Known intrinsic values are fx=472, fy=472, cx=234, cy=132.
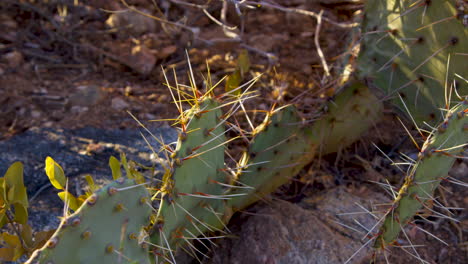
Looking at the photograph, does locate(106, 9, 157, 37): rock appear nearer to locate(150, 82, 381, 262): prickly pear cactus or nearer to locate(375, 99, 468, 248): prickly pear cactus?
locate(150, 82, 381, 262): prickly pear cactus

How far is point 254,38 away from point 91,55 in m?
0.99

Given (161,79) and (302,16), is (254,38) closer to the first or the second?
(302,16)

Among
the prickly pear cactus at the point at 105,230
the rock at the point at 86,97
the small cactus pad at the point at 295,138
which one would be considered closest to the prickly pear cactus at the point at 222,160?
the small cactus pad at the point at 295,138

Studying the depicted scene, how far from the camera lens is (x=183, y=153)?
4.14 ft

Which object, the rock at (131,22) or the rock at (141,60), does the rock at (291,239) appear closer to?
the rock at (141,60)

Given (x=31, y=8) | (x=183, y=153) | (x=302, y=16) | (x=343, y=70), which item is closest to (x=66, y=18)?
(x=31, y=8)

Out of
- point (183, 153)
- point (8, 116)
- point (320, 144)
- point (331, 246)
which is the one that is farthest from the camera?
point (8, 116)

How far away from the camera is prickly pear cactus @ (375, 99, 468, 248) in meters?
1.27

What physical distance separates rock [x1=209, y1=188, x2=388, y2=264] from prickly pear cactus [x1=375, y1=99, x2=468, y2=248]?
362 millimetres

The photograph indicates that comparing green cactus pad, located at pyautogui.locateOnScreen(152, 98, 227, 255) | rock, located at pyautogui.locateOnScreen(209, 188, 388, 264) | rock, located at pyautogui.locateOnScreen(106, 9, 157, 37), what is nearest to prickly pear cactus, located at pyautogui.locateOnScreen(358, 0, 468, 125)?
rock, located at pyautogui.locateOnScreen(209, 188, 388, 264)

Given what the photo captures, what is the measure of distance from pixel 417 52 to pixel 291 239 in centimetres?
80

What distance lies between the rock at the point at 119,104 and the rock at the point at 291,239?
0.99 m

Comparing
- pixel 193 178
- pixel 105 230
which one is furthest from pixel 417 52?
pixel 105 230

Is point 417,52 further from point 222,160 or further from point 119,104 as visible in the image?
point 119,104
